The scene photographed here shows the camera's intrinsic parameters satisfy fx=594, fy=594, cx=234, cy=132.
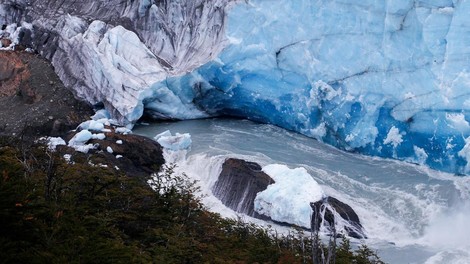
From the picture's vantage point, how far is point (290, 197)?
39.4 ft

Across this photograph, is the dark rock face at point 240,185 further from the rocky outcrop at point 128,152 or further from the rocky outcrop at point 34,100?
the rocky outcrop at point 34,100

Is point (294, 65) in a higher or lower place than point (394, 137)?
higher

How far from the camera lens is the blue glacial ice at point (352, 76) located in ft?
45.8

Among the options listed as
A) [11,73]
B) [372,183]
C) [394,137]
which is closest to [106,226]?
[372,183]

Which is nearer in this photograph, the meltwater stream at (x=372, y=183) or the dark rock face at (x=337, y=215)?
the meltwater stream at (x=372, y=183)

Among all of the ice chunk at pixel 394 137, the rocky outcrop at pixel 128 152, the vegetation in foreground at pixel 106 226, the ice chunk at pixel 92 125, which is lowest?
the rocky outcrop at pixel 128 152

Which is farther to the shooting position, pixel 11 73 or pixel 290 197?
pixel 11 73

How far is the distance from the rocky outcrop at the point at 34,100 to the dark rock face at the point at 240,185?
193 inches

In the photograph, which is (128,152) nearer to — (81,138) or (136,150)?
(136,150)

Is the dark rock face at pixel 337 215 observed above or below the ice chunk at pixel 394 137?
below

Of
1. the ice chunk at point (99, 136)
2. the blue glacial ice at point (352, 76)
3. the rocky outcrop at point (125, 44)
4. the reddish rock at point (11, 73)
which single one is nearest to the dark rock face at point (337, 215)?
the blue glacial ice at point (352, 76)

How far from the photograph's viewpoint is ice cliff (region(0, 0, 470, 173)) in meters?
14.1

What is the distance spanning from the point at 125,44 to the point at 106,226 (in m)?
12.2

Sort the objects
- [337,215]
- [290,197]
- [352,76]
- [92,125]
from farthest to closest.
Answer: [352,76], [92,125], [290,197], [337,215]
